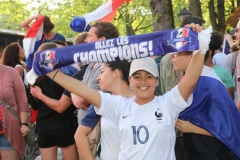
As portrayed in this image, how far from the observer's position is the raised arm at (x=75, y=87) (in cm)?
298

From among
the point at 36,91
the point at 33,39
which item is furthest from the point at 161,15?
the point at 36,91

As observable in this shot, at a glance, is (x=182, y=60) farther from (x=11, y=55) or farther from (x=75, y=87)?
(x=11, y=55)

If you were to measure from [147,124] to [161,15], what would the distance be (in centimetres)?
704

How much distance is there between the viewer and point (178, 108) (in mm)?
2951

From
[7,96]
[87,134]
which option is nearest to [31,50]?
[7,96]

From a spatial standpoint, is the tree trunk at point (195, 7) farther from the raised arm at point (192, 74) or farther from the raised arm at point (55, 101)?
the raised arm at point (192, 74)

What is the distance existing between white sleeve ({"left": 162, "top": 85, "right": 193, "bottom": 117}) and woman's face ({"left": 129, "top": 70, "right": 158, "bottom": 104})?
0.45 ft

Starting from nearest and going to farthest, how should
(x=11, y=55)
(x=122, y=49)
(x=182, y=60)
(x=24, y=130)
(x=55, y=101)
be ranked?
(x=122, y=49) < (x=182, y=60) < (x=55, y=101) < (x=24, y=130) < (x=11, y=55)

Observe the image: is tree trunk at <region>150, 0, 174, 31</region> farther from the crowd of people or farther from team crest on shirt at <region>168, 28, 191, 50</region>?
team crest on shirt at <region>168, 28, 191, 50</region>

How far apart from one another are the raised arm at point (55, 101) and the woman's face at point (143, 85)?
4.22 ft

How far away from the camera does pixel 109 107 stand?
3047 millimetres

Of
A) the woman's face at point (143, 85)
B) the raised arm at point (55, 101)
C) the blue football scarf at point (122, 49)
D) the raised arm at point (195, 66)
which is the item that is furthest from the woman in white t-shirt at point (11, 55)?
the raised arm at point (195, 66)

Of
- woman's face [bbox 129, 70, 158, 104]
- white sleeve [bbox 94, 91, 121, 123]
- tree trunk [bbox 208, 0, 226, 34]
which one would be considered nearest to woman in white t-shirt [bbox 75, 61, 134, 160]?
white sleeve [bbox 94, 91, 121, 123]

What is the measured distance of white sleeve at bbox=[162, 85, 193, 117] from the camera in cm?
291
